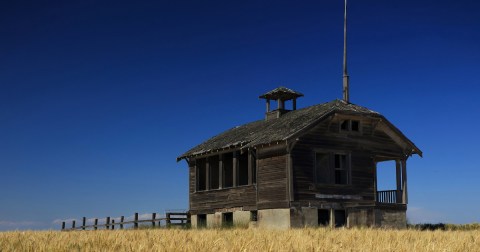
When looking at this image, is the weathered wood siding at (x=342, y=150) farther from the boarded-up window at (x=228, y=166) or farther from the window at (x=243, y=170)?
the boarded-up window at (x=228, y=166)

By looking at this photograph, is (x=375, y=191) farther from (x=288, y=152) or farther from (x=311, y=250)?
(x=311, y=250)

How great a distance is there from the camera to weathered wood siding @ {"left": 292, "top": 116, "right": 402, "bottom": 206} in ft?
110

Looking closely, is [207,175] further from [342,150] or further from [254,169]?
[342,150]

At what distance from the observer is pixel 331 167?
35000 mm

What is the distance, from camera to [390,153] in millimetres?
37812

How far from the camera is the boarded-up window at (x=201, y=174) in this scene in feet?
141

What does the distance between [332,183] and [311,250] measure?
24.7 m

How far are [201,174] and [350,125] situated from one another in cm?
1258

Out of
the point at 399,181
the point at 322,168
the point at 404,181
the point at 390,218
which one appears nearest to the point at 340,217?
the point at 322,168

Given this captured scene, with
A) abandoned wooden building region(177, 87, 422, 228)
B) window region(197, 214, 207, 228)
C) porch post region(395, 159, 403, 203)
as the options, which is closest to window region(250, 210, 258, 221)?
abandoned wooden building region(177, 87, 422, 228)

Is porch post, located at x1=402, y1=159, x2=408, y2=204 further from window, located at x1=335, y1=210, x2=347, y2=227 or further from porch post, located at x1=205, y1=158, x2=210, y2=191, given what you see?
porch post, located at x1=205, y1=158, x2=210, y2=191

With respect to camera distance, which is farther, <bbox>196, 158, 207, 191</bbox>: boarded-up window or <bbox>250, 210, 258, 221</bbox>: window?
<bbox>196, 158, 207, 191</bbox>: boarded-up window

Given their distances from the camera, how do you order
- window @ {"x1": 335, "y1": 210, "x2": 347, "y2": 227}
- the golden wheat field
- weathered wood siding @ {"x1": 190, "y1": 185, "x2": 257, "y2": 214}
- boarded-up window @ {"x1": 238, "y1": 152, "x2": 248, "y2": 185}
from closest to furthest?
the golden wheat field
window @ {"x1": 335, "y1": 210, "x2": 347, "y2": 227}
weathered wood siding @ {"x1": 190, "y1": 185, "x2": 257, "y2": 214}
boarded-up window @ {"x1": 238, "y1": 152, "x2": 248, "y2": 185}

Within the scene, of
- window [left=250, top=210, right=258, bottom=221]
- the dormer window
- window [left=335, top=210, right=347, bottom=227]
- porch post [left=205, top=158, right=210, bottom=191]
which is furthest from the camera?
porch post [left=205, top=158, right=210, bottom=191]
